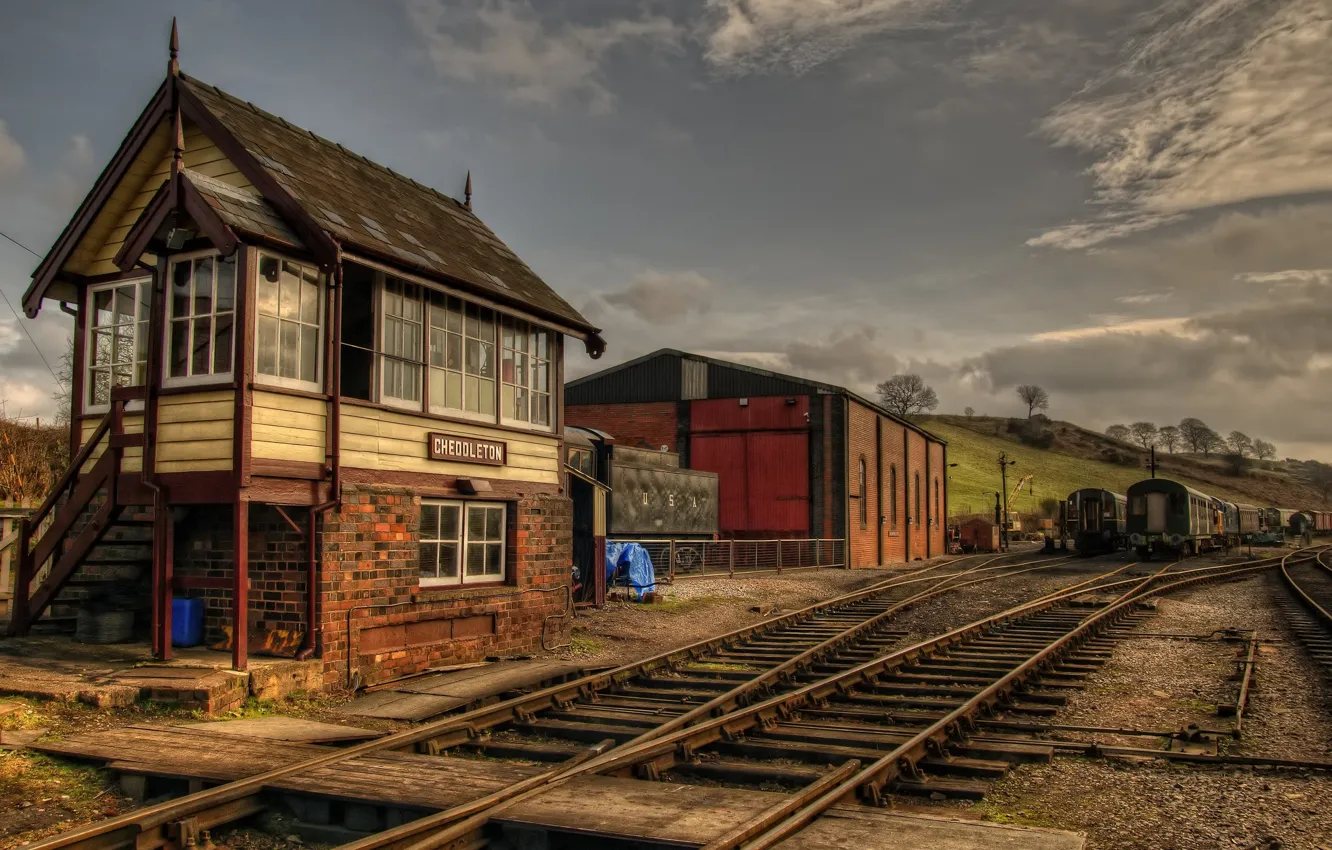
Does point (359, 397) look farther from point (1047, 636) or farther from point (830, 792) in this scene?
point (1047, 636)

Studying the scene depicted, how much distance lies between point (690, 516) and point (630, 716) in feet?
67.8

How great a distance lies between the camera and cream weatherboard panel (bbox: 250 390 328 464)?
9.70 meters

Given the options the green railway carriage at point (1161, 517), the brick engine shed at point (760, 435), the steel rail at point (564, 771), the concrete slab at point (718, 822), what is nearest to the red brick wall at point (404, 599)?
the steel rail at point (564, 771)

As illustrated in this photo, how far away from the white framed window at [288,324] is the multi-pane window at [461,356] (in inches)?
65.0

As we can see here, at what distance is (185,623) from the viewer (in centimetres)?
1034

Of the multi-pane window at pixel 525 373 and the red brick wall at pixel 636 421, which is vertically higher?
the red brick wall at pixel 636 421

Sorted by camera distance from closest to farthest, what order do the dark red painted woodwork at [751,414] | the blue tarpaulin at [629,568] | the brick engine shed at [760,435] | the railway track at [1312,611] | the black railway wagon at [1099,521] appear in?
the railway track at [1312,611] < the blue tarpaulin at [629,568] < the brick engine shed at [760,435] < the dark red painted woodwork at [751,414] < the black railway wagon at [1099,521]

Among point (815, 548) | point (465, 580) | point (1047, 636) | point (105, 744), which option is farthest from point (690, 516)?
point (105, 744)

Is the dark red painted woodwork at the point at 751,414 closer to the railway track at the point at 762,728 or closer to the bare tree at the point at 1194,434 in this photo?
the railway track at the point at 762,728

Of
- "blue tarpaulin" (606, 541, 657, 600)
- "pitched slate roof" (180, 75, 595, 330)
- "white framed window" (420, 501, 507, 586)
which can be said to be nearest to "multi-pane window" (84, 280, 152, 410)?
"pitched slate roof" (180, 75, 595, 330)

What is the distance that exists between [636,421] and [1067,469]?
278ft

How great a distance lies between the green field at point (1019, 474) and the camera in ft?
296

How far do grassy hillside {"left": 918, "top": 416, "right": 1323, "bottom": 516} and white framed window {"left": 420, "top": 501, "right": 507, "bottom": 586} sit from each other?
78.5 meters

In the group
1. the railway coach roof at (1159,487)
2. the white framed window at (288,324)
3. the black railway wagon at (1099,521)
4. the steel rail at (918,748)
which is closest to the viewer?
the steel rail at (918,748)
